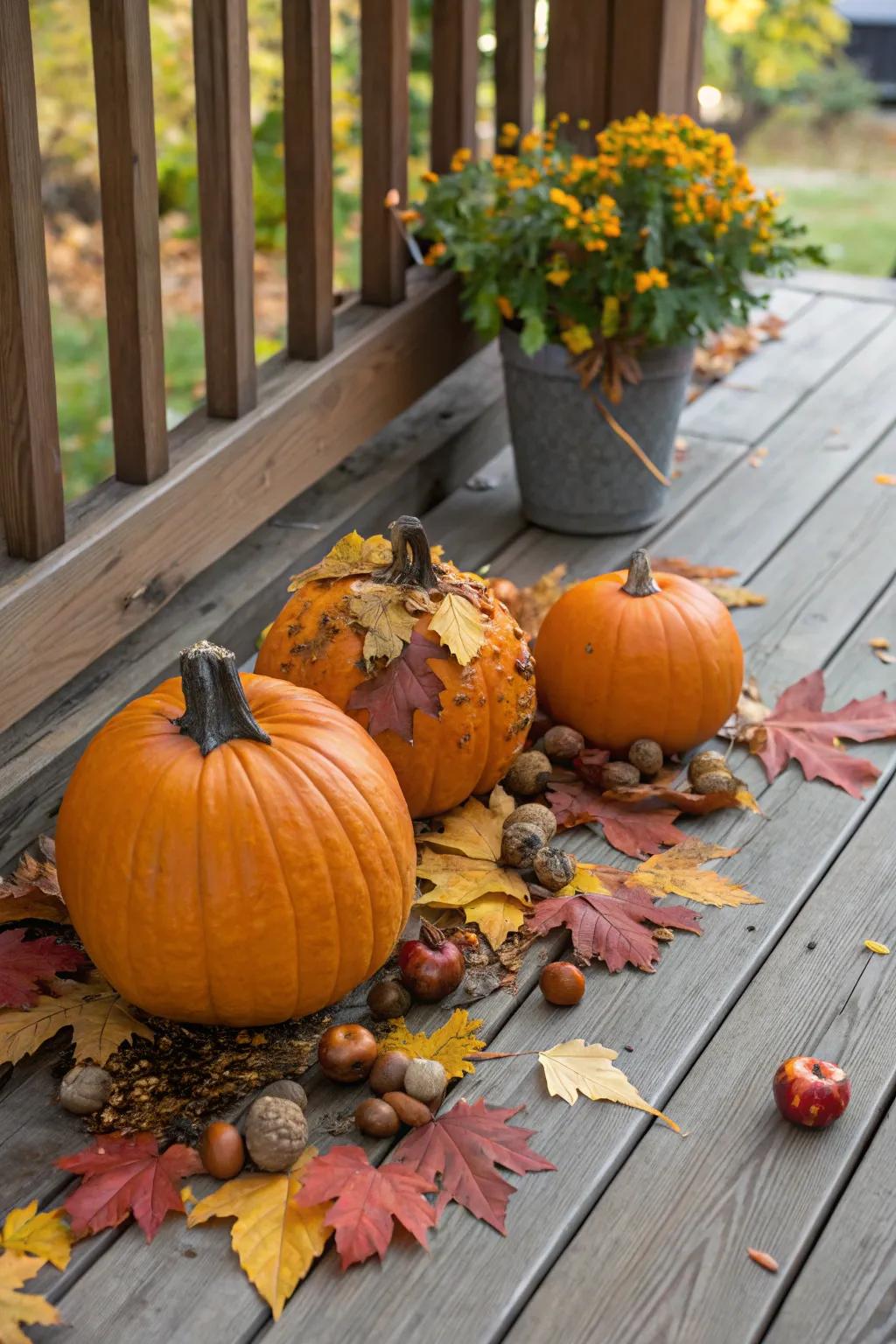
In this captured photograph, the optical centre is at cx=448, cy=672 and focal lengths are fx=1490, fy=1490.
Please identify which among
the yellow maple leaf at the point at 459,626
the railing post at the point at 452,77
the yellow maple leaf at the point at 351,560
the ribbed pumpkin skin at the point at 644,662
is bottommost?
the ribbed pumpkin skin at the point at 644,662

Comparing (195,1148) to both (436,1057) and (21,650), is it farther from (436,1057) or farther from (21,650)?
(21,650)

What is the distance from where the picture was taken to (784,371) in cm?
383

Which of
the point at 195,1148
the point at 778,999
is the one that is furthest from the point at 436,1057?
the point at 778,999

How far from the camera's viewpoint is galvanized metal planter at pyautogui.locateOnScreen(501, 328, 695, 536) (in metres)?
2.84

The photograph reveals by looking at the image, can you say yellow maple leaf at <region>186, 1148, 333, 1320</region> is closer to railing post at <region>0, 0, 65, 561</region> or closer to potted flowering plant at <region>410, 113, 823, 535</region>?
railing post at <region>0, 0, 65, 561</region>

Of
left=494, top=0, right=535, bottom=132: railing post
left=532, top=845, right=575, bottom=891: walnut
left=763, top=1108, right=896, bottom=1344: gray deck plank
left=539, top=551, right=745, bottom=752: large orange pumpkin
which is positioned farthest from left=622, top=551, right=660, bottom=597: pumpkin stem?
left=494, top=0, right=535, bottom=132: railing post

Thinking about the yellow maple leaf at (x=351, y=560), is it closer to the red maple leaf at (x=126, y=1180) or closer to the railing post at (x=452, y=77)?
the red maple leaf at (x=126, y=1180)

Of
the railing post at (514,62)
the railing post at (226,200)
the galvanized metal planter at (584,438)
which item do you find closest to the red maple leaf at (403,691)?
the railing post at (226,200)

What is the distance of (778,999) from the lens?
1.83m

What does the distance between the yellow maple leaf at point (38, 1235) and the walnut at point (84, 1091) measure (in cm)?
14

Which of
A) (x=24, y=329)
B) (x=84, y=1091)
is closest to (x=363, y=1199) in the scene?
(x=84, y=1091)

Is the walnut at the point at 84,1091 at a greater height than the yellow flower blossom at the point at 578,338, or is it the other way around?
the yellow flower blossom at the point at 578,338

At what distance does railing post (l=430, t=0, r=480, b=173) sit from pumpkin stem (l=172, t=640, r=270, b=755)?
5.89 ft

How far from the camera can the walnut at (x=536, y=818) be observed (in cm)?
208
